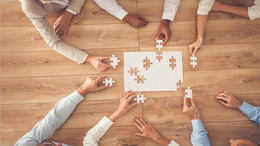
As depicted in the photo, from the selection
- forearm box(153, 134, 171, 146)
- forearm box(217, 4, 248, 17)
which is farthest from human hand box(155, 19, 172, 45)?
forearm box(153, 134, 171, 146)

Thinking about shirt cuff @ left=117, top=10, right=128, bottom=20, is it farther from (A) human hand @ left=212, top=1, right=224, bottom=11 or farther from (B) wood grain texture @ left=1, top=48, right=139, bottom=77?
(A) human hand @ left=212, top=1, right=224, bottom=11

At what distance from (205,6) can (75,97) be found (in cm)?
165

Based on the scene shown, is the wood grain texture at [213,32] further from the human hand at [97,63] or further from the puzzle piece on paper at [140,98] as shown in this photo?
the puzzle piece on paper at [140,98]

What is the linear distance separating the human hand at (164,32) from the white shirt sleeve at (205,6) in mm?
358

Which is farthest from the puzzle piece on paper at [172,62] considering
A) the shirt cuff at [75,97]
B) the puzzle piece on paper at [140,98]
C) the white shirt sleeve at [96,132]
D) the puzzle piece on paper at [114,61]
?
the shirt cuff at [75,97]

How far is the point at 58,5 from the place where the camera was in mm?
1875

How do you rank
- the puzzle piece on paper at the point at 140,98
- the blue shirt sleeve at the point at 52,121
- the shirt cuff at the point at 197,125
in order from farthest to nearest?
the puzzle piece on paper at the point at 140,98 → the shirt cuff at the point at 197,125 → the blue shirt sleeve at the point at 52,121

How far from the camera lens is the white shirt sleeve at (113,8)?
1.92m

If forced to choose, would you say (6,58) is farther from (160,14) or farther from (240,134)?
(240,134)

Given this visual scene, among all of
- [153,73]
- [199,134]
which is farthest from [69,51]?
[199,134]

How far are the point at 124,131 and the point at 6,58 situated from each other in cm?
152

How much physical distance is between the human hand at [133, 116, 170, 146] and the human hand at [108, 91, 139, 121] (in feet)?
0.53

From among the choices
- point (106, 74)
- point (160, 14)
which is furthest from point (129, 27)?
point (106, 74)

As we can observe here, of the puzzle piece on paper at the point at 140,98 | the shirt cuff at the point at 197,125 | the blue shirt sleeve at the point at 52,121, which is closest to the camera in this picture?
the blue shirt sleeve at the point at 52,121
